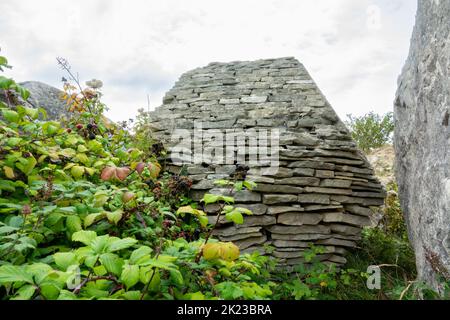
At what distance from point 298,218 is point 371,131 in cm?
895

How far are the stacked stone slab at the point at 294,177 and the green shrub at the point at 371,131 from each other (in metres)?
7.28

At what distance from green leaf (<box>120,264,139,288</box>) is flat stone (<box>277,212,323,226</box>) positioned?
10.6 feet

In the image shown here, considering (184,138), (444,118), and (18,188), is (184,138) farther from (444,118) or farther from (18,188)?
(444,118)

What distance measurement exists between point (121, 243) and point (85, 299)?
9.0 inches

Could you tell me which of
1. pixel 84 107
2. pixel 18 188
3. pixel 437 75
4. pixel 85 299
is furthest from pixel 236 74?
pixel 85 299

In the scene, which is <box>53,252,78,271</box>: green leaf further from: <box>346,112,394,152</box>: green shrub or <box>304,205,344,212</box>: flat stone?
<box>346,112,394,152</box>: green shrub

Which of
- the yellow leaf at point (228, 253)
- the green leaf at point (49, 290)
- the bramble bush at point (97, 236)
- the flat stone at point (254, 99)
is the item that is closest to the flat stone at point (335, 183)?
the bramble bush at point (97, 236)

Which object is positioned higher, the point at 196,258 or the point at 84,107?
the point at 84,107

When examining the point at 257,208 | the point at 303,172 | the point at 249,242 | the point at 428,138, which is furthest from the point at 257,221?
the point at 428,138

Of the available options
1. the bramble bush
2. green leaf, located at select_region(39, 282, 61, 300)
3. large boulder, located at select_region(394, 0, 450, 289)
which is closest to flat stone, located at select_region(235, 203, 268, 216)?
the bramble bush

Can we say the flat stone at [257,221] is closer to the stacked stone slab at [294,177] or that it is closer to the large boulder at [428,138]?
the stacked stone slab at [294,177]

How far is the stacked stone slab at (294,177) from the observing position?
4117 mm

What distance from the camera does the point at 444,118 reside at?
2.37m
